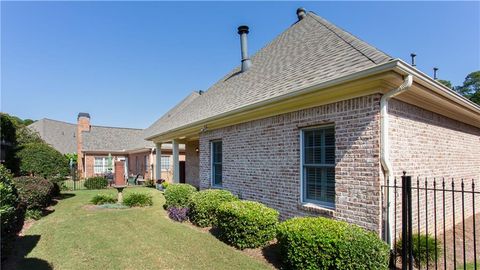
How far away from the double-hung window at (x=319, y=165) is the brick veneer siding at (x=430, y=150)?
1279mm

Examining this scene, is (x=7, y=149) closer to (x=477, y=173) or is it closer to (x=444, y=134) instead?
(x=444, y=134)

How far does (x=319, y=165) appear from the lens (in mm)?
6562

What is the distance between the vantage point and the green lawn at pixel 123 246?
5.64 m

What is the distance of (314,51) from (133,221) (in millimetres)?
7863

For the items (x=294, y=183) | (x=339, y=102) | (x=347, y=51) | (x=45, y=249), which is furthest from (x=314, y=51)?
(x=45, y=249)

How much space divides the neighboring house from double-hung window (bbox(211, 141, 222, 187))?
2.39 feet

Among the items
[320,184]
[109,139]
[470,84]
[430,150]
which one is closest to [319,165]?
[320,184]

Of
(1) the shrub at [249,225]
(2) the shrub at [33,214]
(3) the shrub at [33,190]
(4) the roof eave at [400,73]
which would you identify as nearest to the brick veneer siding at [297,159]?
(4) the roof eave at [400,73]

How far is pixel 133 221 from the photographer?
376 inches

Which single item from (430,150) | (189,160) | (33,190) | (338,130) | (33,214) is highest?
(338,130)

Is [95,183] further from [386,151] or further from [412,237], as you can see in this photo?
[412,237]

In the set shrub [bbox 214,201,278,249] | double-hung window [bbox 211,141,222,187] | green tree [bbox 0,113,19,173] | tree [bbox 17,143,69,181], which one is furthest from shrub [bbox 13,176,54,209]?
shrub [bbox 214,201,278,249]

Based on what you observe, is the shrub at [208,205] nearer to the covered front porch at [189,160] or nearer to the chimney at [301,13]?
the chimney at [301,13]

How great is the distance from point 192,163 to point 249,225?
1158 cm
